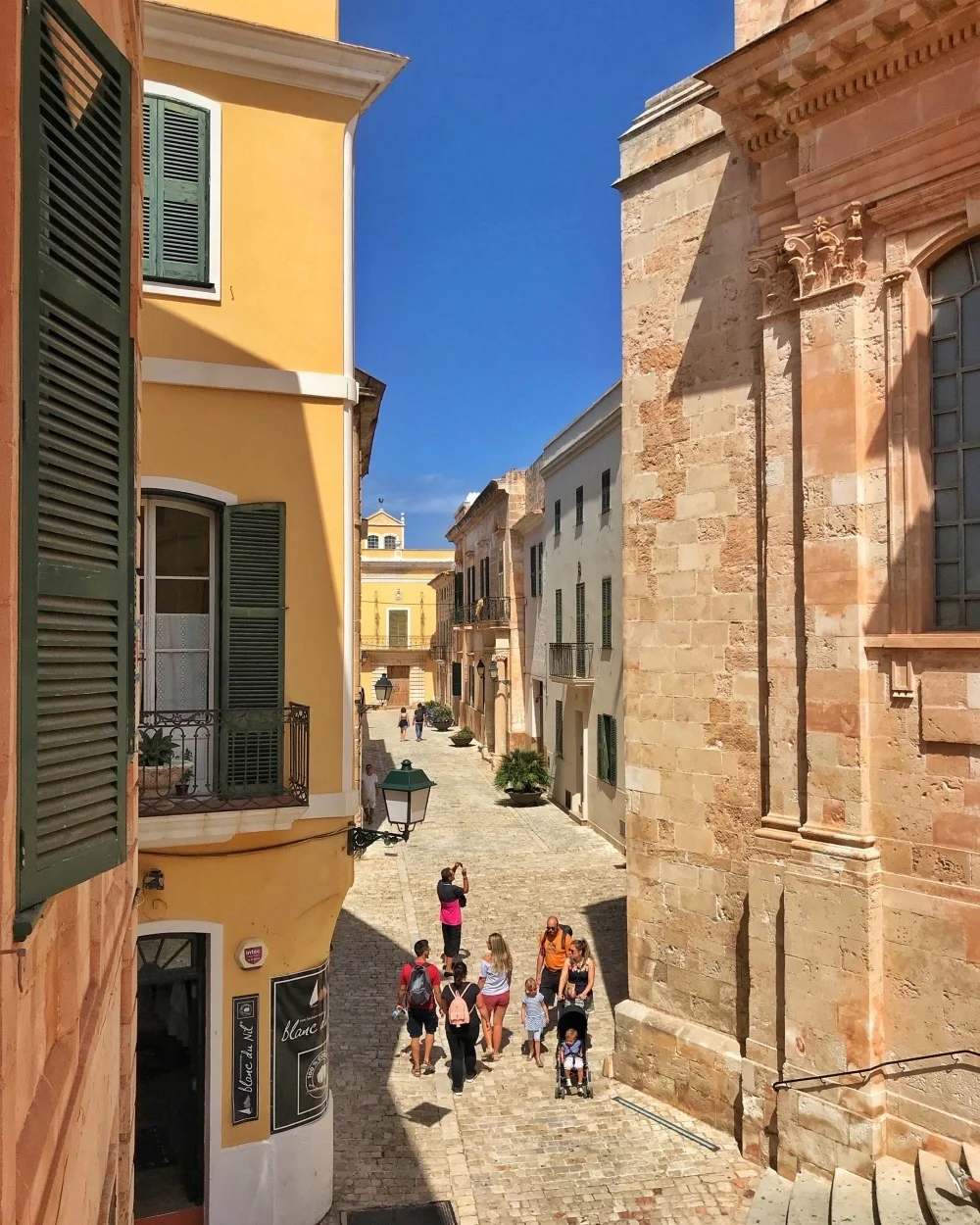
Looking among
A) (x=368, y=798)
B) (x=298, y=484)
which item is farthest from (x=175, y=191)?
(x=368, y=798)

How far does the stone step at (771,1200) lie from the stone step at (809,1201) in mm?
85

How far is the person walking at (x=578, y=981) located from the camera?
424 inches

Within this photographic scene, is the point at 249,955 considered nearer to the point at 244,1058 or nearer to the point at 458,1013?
the point at 244,1058

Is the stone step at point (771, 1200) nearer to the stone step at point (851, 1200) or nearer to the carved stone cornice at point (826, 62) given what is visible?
the stone step at point (851, 1200)

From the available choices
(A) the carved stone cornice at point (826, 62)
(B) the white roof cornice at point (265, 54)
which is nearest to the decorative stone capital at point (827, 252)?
(A) the carved stone cornice at point (826, 62)

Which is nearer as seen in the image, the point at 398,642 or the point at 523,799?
the point at 523,799

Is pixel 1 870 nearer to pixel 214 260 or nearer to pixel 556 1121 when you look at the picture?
pixel 214 260

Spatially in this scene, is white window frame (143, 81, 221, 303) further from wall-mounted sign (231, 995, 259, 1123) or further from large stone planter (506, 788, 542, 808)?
large stone planter (506, 788, 542, 808)

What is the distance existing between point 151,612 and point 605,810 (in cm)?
1586

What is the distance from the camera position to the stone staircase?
7.23 m

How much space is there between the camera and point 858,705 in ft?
27.5

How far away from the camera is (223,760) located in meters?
7.40

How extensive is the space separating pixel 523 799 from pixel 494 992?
1517 cm

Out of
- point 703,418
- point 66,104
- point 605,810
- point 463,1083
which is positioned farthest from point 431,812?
point 66,104
